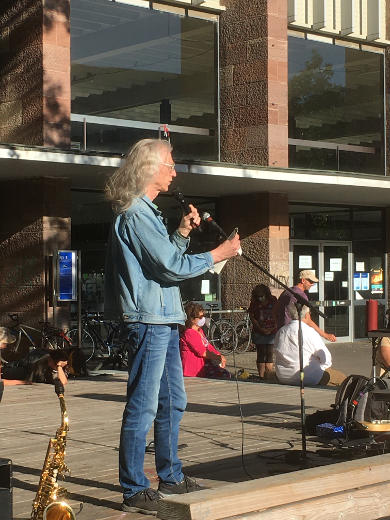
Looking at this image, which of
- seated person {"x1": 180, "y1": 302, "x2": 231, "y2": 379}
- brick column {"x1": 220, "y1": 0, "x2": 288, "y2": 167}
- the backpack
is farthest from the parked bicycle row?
the backpack

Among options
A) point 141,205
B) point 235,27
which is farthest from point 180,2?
point 141,205

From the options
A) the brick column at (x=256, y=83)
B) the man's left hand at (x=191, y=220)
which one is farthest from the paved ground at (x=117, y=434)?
the brick column at (x=256, y=83)

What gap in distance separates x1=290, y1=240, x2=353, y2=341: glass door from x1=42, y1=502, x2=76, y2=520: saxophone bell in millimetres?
16771

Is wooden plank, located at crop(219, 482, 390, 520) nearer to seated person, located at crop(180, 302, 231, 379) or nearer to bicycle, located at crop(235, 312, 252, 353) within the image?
seated person, located at crop(180, 302, 231, 379)

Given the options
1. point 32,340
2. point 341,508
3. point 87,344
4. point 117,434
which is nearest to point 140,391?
point 341,508

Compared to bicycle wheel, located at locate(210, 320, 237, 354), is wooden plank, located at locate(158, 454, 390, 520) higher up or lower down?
lower down

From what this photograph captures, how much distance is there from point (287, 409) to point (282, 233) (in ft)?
34.1

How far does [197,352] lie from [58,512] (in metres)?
7.84

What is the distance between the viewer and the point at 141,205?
5.47 metres

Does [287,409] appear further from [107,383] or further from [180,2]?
[180,2]

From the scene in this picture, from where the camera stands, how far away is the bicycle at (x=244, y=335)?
19.7m

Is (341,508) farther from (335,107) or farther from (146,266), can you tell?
(335,107)

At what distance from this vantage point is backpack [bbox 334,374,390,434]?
22.3 ft

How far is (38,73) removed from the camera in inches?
633
